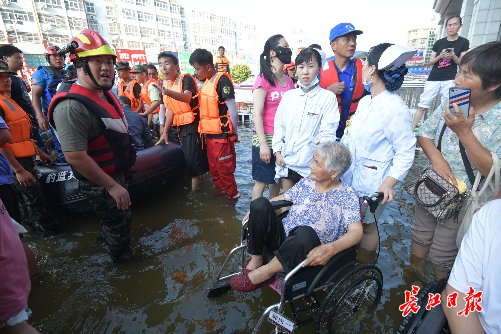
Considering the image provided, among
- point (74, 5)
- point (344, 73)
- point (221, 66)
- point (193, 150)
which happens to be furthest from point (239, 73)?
point (74, 5)

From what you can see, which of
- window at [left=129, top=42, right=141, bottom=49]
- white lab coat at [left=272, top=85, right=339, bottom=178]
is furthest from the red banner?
white lab coat at [left=272, top=85, right=339, bottom=178]

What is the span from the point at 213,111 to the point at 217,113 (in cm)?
7

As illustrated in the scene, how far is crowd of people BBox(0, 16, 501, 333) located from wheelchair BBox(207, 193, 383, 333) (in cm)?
11

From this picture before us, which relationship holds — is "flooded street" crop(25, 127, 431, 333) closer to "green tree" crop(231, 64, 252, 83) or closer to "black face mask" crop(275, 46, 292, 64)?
"black face mask" crop(275, 46, 292, 64)

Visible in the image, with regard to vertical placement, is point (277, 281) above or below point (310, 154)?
below

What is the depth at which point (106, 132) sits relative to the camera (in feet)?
7.50

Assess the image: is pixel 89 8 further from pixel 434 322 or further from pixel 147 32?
pixel 434 322

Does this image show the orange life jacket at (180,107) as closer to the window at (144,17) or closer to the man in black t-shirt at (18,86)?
the man in black t-shirt at (18,86)

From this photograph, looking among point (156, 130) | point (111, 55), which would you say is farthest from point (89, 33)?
point (156, 130)

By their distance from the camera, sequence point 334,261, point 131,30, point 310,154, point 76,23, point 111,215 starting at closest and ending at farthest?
1. point 334,261
2. point 111,215
3. point 310,154
4. point 76,23
5. point 131,30

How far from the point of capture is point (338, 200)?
208cm

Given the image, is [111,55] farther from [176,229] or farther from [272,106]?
[176,229]

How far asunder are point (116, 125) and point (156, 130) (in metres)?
4.77

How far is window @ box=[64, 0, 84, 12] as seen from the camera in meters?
32.8
